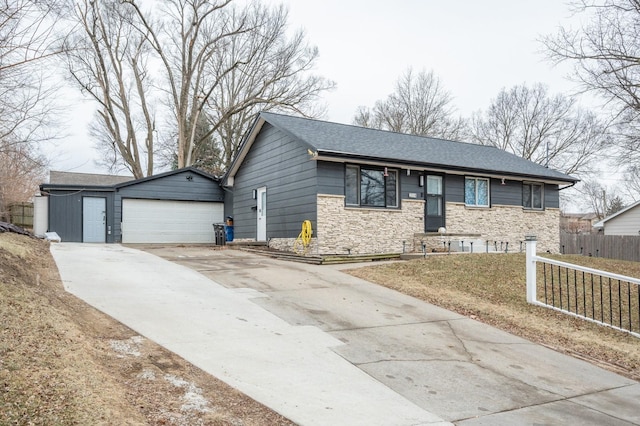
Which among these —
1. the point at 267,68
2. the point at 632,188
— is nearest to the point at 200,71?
the point at 267,68

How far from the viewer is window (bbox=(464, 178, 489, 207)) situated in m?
16.6

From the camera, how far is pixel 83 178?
3136 cm

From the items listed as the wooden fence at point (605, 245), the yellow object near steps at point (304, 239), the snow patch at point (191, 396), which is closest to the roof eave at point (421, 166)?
the yellow object near steps at point (304, 239)

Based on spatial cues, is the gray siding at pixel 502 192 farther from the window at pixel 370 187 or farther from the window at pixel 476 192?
the window at pixel 370 187

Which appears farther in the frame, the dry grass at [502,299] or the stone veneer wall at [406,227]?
the stone veneer wall at [406,227]

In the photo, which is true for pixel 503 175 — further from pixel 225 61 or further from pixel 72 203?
pixel 225 61

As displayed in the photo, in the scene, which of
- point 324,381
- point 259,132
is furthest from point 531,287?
point 259,132

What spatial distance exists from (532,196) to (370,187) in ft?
26.6

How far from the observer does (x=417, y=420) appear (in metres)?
3.88

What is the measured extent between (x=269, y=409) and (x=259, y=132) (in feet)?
47.2

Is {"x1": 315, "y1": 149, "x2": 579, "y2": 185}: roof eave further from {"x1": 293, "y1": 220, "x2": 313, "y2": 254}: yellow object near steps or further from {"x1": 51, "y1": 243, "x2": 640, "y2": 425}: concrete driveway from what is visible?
{"x1": 51, "y1": 243, "x2": 640, "y2": 425}: concrete driveway

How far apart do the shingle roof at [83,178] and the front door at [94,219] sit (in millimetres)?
11168

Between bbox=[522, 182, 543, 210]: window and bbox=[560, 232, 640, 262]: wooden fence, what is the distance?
5733mm

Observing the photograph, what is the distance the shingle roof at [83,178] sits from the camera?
28859 millimetres
